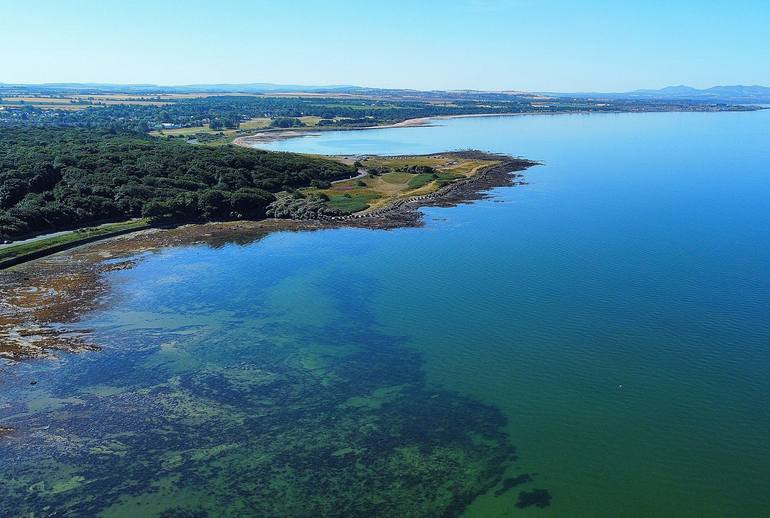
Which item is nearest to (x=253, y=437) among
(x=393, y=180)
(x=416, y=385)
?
(x=416, y=385)

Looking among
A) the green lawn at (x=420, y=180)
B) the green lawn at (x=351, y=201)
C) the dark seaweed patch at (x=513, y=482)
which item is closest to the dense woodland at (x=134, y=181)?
the green lawn at (x=351, y=201)

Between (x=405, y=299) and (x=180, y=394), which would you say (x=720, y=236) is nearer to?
(x=405, y=299)

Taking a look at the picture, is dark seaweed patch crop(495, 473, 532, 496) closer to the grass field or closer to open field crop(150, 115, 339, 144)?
the grass field

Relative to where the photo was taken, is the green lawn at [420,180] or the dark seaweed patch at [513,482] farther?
the green lawn at [420,180]

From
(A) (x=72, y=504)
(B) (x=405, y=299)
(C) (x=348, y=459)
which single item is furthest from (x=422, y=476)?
(B) (x=405, y=299)

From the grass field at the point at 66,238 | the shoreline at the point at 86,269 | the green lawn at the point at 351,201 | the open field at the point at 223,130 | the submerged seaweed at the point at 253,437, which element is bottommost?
the submerged seaweed at the point at 253,437

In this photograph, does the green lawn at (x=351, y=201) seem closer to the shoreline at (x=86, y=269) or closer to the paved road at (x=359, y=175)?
the shoreline at (x=86, y=269)

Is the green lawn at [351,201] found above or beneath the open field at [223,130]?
beneath
